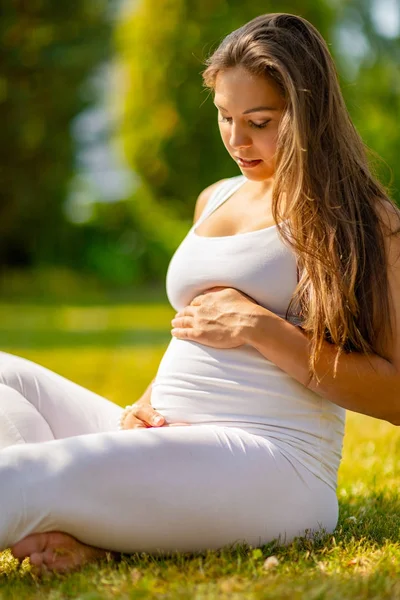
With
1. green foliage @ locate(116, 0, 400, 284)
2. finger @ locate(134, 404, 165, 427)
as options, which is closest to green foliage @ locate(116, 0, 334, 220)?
green foliage @ locate(116, 0, 400, 284)

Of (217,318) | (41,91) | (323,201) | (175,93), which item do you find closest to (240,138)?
(323,201)

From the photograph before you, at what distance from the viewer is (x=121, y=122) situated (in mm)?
21641

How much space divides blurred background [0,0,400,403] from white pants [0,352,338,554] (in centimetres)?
1127

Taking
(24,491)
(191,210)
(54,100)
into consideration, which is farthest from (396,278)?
(191,210)

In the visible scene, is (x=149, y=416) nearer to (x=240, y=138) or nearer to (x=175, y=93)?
(x=240, y=138)

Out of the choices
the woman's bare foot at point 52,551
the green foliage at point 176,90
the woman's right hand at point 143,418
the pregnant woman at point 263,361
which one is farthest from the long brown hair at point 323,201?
the green foliage at point 176,90

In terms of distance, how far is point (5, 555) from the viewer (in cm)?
281

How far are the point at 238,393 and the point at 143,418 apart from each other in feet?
1.18

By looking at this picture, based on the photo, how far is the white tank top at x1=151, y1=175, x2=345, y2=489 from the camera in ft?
9.00

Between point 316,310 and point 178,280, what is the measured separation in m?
0.55

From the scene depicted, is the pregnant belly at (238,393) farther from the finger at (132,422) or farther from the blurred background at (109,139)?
the blurred background at (109,139)

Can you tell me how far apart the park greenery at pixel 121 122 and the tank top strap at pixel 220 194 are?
1435cm

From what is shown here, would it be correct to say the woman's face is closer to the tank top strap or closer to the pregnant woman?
the pregnant woman

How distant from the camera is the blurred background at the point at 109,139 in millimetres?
17719
